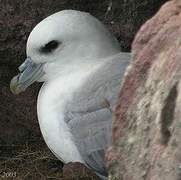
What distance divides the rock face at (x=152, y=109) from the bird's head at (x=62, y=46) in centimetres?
128

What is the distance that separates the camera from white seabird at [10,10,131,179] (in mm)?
3240

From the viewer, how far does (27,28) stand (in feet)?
13.1

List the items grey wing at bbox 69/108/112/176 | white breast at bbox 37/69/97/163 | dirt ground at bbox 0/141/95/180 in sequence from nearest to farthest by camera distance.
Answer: grey wing at bbox 69/108/112/176 → white breast at bbox 37/69/97/163 → dirt ground at bbox 0/141/95/180

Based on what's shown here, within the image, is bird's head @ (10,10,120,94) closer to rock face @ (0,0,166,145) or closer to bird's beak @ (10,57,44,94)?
bird's beak @ (10,57,44,94)

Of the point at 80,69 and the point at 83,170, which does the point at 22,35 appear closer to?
the point at 80,69

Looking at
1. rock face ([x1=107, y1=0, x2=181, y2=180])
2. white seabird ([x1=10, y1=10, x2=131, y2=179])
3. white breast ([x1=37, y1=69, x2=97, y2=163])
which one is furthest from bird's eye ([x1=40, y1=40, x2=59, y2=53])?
rock face ([x1=107, y1=0, x2=181, y2=180])

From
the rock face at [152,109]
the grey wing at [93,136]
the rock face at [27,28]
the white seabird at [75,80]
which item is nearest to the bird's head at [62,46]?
the white seabird at [75,80]

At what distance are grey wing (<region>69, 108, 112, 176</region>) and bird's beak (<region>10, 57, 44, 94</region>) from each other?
0.46m

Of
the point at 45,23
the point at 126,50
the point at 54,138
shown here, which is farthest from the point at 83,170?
the point at 126,50

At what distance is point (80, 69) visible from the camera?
357cm

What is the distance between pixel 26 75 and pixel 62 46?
9.8 inches

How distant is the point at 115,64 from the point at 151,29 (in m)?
1.21

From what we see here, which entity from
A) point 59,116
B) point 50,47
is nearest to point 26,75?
point 50,47

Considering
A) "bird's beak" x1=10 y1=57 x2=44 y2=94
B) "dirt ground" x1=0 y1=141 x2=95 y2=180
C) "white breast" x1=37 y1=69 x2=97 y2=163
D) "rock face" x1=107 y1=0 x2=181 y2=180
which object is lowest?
"dirt ground" x1=0 y1=141 x2=95 y2=180
